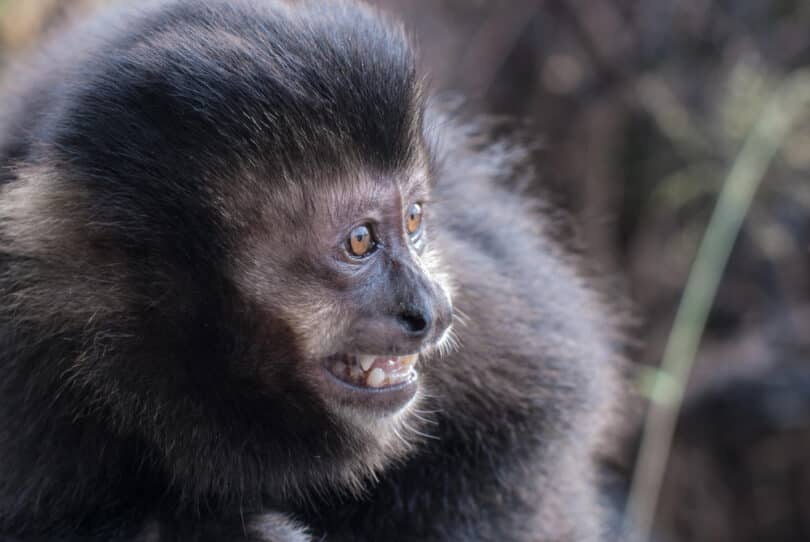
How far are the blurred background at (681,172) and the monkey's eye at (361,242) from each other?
119 inches

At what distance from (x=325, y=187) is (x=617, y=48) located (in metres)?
4.45

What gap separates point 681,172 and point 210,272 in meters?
4.39

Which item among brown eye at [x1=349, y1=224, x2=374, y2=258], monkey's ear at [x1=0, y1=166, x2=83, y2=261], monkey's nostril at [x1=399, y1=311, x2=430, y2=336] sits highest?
brown eye at [x1=349, y1=224, x2=374, y2=258]

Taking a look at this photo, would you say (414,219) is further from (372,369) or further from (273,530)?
(273,530)

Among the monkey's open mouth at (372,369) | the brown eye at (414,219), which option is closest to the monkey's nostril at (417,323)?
the monkey's open mouth at (372,369)

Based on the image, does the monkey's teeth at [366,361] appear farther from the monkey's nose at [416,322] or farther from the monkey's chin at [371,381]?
the monkey's nose at [416,322]

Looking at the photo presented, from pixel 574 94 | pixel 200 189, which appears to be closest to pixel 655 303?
pixel 574 94

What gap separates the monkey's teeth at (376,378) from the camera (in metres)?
2.92

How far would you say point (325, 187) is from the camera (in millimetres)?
2867

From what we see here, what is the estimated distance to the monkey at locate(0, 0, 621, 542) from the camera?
2.71 m

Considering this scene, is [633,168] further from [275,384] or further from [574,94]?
[275,384]

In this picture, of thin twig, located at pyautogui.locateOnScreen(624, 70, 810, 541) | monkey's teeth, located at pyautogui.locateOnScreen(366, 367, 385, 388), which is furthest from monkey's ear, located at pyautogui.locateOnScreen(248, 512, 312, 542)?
thin twig, located at pyautogui.locateOnScreen(624, 70, 810, 541)

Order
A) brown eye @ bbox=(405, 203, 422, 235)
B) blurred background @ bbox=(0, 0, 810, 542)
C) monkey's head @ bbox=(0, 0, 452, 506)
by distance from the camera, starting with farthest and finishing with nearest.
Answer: blurred background @ bbox=(0, 0, 810, 542) < brown eye @ bbox=(405, 203, 422, 235) < monkey's head @ bbox=(0, 0, 452, 506)

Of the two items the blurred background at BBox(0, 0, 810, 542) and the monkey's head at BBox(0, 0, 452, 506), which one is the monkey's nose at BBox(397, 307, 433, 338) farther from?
the blurred background at BBox(0, 0, 810, 542)
